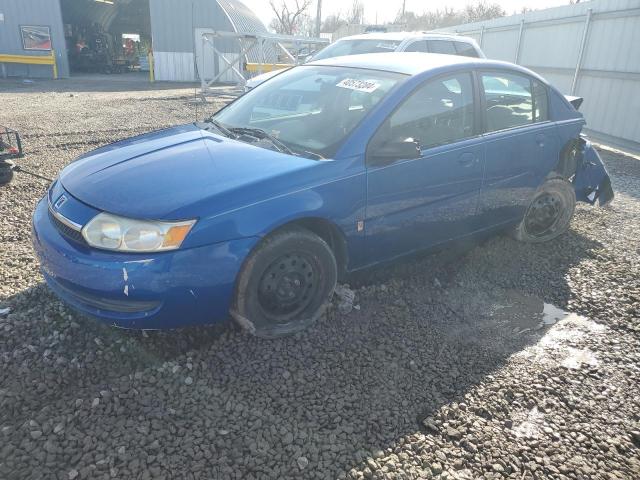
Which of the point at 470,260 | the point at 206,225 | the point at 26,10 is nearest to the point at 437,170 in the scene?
the point at 470,260

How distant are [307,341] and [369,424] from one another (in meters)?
0.74

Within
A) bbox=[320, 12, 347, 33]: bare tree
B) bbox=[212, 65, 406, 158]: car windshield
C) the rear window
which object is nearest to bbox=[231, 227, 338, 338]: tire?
bbox=[212, 65, 406, 158]: car windshield

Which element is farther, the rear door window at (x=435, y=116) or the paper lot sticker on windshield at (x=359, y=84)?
the paper lot sticker on windshield at (x=359, y=84)

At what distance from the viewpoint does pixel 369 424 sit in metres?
2.34

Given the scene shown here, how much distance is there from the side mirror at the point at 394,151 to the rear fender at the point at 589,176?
2.42 metres

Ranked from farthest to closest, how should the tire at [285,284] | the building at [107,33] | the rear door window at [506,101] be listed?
the building at [107,33]
the rear door window at [506,101]
the tire at [285,284]

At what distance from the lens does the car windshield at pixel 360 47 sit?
8094 millimetres

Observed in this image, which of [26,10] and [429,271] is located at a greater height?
[26,10]

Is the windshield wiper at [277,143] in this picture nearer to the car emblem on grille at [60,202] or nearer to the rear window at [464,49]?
the car emblem on grille at [60,202]

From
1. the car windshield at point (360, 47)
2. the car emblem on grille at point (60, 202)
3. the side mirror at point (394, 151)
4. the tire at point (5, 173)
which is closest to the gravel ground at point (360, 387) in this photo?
the car emblem on grille at point (60, 202)

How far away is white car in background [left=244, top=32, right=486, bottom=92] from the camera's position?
7.95m

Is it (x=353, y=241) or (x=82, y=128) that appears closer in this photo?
(x=353, y=241)

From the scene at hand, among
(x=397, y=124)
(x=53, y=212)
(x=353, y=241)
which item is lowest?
(x=353, y=241)

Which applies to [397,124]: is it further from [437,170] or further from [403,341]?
[403,341]
